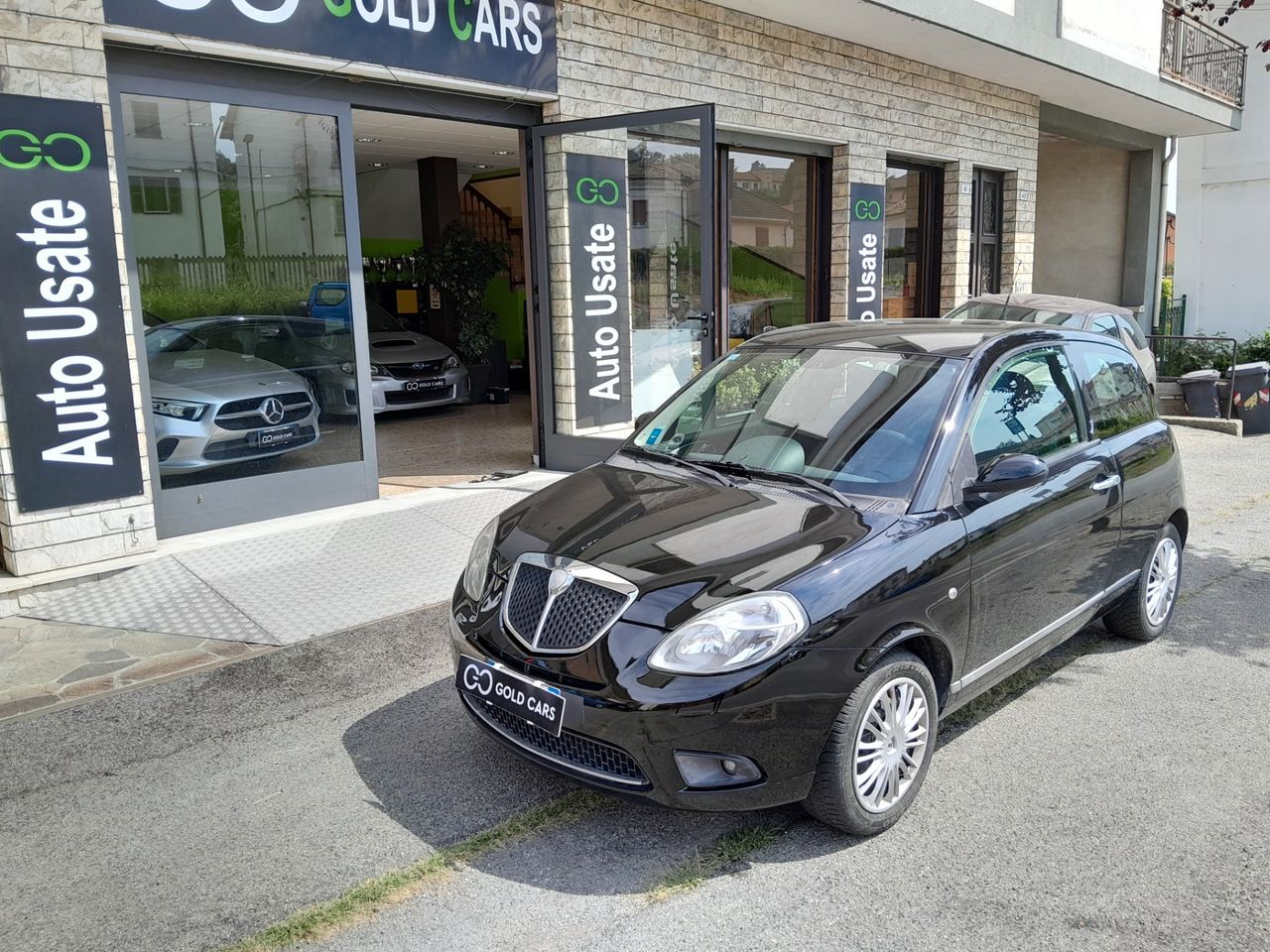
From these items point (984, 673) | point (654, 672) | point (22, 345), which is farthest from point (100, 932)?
point (22, 345)

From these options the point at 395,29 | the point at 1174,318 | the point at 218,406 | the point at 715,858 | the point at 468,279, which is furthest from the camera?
the point at 1174,318

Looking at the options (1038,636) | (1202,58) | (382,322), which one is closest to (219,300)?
(1038,636)

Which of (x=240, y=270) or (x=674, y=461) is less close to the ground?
(x=240, y=270)

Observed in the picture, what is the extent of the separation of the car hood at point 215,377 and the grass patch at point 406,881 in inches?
177

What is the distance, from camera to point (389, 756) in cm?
397

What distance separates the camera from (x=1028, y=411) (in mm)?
4285

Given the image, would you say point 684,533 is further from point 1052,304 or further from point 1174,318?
point 1174,318

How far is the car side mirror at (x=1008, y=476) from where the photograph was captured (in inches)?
146

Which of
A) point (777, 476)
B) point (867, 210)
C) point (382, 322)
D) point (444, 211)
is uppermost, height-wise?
point (444, 211)

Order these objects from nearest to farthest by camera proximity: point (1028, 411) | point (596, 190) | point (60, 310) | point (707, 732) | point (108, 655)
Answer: point (707, 732)
point (1028, 411)
point (108, 655)
point (60, 310)
point (596, 190)

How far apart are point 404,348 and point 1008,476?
1043 centimetres

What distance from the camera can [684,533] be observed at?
355cm

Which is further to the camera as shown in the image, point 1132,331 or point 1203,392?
point 1203,392

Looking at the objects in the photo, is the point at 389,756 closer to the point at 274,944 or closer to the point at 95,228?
the point at 274,944
